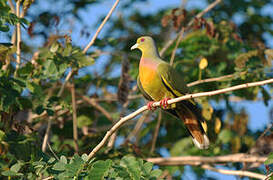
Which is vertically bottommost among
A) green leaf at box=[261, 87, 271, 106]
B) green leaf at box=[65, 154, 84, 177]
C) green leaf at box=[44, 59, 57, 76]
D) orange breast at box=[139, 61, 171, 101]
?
green leaf at box=[65, 154, 84, 177]

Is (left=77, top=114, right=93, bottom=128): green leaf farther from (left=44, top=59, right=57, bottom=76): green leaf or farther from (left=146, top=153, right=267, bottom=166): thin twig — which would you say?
(left=44, top=59, right=57, bottom=76): green leaf

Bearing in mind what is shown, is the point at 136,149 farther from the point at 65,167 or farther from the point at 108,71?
the point at 108,71

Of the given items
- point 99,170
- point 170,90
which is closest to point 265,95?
point 170,90

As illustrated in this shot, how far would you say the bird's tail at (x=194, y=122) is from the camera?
446 centimetres

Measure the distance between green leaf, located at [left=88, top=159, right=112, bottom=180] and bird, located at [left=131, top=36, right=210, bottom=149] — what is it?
124cm

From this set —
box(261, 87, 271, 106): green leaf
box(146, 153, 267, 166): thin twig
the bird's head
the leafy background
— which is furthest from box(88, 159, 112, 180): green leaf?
box(261, 87, 271, 106): green leaf

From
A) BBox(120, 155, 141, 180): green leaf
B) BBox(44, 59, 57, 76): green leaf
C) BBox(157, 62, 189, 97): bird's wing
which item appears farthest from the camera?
BBox(44, 59, 57, 76): green leaf

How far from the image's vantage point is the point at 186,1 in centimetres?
726

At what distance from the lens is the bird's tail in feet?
14.6

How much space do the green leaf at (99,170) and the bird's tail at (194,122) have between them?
1539 millimetres

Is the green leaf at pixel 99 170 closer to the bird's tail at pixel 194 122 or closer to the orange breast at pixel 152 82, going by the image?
the orange breast at pixel 152 82

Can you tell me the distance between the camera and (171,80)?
439 cm

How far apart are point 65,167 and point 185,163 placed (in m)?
2.87

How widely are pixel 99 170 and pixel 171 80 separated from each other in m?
1.56
